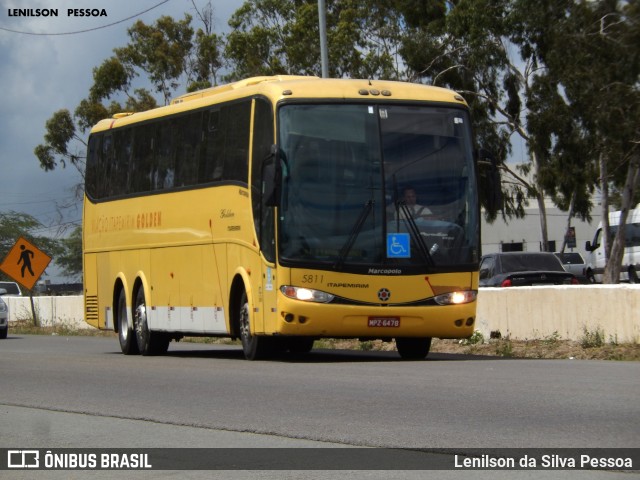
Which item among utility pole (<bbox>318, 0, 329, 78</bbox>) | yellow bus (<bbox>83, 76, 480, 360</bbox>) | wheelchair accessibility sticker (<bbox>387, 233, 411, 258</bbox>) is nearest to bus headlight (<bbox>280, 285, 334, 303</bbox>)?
yellow bus (<bbox>83, 76, 480, 360</bbox>)

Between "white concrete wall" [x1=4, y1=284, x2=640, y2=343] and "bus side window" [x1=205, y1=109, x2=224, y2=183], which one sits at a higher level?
"bus side window" [x1=205, y1=109, x2=224, y2=183]

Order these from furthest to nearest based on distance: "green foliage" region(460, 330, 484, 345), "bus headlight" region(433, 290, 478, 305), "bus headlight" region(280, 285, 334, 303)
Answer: "green foliage" region(460, 330, 484, 345) < "bus headlight" region(433, 290, 478, 305) < "bus headlight" region(280, 285, 334, 303)

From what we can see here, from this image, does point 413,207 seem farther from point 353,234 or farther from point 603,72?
point 603,72

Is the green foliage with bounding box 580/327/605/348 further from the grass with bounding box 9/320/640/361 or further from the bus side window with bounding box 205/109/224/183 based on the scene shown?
the bus side window with bounding box 205/109/224/183

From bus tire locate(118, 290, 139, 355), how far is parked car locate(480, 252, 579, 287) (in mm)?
7302

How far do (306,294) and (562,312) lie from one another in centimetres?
524

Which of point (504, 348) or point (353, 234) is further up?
point (353, 234)

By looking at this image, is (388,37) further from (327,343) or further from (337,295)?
(337,295)

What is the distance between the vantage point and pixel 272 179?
55.2 ft

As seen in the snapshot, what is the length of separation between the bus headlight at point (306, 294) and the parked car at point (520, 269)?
8.65 m

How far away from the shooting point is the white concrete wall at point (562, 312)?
62.1 feet

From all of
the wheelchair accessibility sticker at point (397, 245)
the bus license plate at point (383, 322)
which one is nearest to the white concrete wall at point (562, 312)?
the wheelchair accessibility sticker at point (397, 245)

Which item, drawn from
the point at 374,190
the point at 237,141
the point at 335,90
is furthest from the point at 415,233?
the point at 237,141

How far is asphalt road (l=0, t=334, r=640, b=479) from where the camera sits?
9.00 meters
